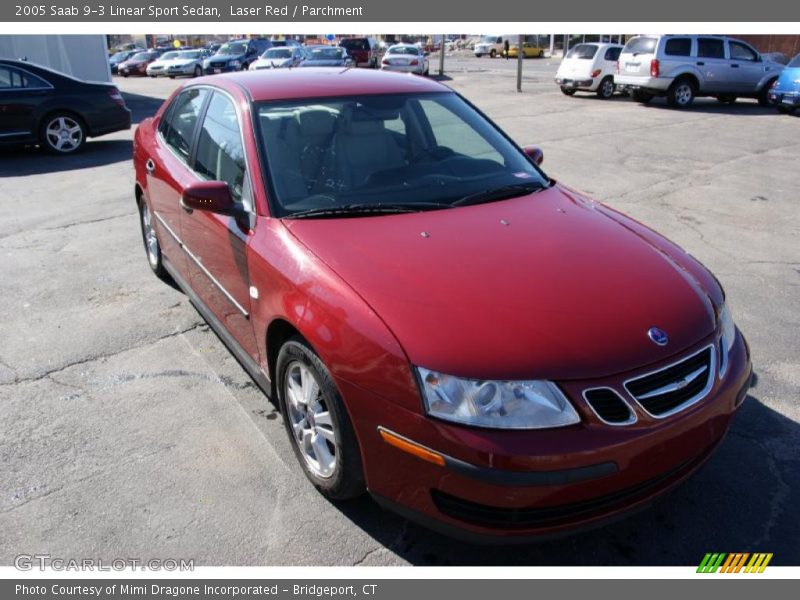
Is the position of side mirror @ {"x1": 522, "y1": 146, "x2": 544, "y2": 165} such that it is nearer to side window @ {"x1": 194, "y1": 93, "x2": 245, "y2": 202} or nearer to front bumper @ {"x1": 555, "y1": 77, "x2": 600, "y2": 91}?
side window @ {"x1": 194, "y1": 93, "x2": 245, "y2": 202}

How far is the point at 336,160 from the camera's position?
3.48 meters

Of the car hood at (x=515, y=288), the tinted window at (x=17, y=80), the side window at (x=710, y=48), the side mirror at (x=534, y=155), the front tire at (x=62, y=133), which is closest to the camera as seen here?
the car hood at (x=515, y=288)

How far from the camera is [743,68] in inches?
718

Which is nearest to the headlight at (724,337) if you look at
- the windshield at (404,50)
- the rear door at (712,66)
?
the rear door at (712,66)

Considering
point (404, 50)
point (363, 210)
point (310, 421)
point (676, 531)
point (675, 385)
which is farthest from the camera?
point (404, 50)

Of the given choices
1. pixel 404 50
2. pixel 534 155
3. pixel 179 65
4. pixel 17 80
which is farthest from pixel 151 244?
pixel 179 65

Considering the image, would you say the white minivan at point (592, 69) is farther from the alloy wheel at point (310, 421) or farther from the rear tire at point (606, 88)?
the alloy wheel at point (310, 421)

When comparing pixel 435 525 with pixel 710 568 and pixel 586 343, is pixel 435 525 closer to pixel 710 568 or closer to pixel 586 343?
pixel 586 343

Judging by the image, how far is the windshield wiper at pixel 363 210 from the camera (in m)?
3.16

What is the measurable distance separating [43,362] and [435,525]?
9.94 feet

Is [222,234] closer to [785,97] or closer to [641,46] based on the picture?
[785,97]

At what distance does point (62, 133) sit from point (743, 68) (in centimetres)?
1680

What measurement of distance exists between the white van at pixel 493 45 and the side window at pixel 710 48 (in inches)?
1343

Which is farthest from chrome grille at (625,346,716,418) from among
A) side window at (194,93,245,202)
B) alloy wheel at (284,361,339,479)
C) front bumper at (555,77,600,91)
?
front bumper at (555,77,600,91)
